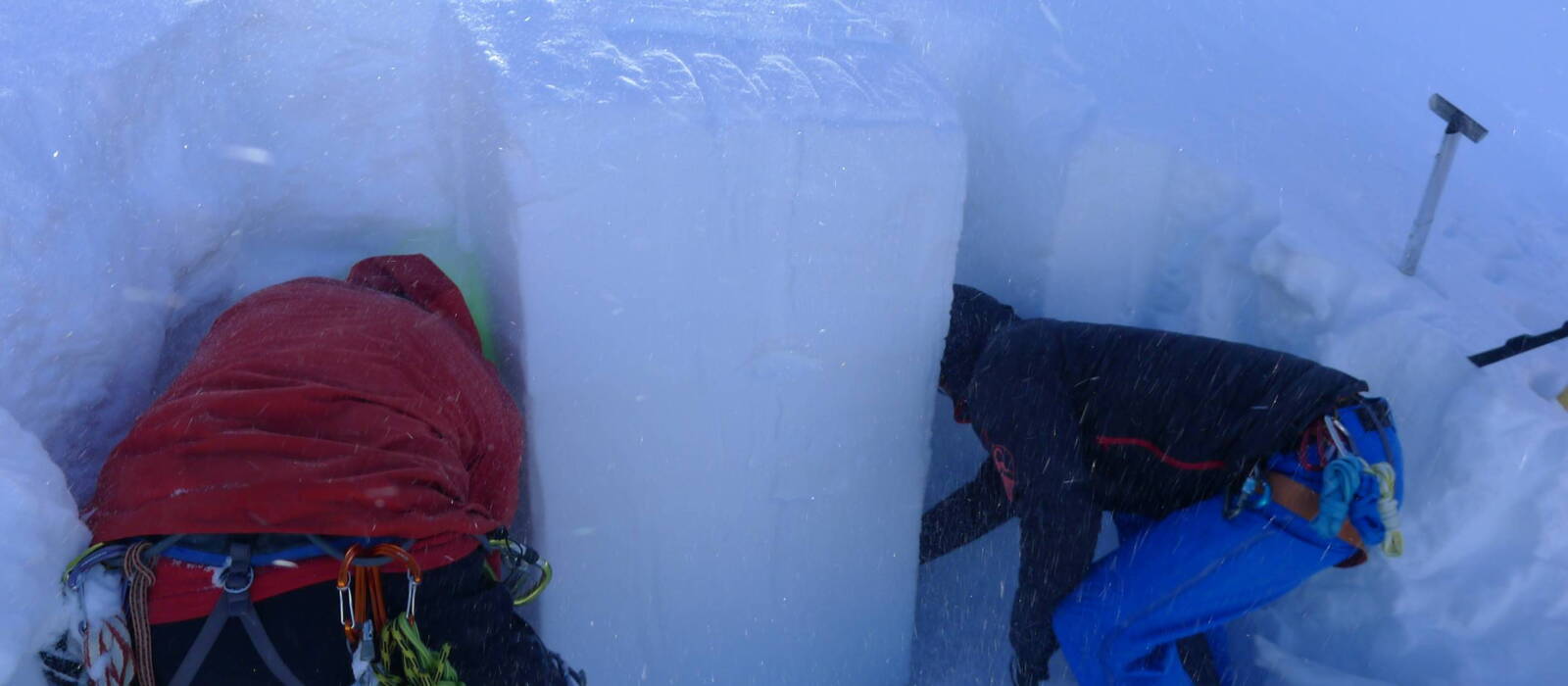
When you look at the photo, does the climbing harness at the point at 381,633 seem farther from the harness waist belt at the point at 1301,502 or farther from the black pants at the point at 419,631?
the harness waist belt at the point at 1301,502

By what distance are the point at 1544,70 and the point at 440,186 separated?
16.6 ft

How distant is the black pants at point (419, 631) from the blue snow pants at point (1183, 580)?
3.86 feet

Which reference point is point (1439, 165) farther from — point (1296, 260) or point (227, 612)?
A: point (227, 612)

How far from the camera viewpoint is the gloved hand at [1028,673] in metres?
2.49

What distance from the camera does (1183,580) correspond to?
2312 mm

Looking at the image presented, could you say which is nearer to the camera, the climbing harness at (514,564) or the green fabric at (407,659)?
the green fabric at (407,659)

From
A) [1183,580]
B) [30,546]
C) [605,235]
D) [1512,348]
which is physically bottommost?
[1183,580]

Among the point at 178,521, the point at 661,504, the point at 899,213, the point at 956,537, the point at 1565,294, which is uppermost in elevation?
the point at 899,213

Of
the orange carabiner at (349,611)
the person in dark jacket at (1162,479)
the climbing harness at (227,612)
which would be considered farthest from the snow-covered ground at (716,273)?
the orange carabiner at (349,611)

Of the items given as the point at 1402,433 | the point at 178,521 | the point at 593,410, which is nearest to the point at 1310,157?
the point at 1402,433

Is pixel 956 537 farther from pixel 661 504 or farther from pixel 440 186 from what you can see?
pixel 440 186

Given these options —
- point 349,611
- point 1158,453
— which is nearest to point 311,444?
point 349,611

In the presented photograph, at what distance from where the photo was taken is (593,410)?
7.57ft

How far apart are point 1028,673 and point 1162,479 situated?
552 millimetres
